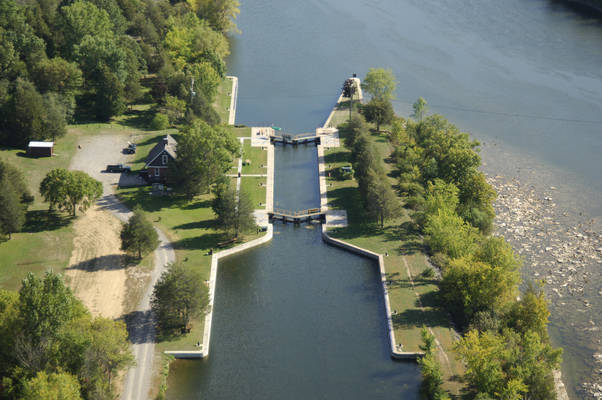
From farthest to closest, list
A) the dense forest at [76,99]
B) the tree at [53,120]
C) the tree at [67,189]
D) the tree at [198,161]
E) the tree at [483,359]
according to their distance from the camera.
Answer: the tree at [53,120]
the tree at [198,161]
the tree at [67,189]
the tree at [483,359]
the dense forest at [76,99]

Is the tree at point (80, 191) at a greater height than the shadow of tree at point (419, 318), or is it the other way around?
the tree at point (80, 191)

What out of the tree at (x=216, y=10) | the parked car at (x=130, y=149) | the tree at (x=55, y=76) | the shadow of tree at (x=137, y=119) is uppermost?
the tree at (x=216, y=10)

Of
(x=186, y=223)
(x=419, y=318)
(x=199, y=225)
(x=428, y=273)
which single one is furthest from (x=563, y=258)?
(x=186, y=223)

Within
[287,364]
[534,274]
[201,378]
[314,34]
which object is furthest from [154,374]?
[314,34]

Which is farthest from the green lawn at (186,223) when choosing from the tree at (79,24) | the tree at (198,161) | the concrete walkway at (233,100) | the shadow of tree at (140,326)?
the tree at (79,24)

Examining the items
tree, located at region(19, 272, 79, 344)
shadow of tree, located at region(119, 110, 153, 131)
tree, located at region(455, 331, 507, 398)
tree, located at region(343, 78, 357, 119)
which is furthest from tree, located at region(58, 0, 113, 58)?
tree, located at region(455, 331, 507, 398)

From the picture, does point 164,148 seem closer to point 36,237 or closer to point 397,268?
point 36,237

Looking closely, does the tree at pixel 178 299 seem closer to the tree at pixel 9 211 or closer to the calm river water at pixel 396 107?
the calm river water at pixel 396 107
